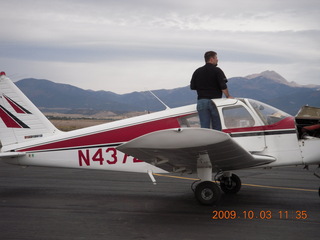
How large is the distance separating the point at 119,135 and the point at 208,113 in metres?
1.81

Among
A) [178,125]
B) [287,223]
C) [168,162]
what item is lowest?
[287,223]

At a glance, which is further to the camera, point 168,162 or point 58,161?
point 58,161

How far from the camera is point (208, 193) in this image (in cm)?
745

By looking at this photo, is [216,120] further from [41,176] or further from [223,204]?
[41,176]

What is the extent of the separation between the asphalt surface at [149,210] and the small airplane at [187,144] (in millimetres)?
626

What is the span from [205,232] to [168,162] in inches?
80.9

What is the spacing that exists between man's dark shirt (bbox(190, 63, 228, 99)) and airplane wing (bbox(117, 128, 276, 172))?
1219mm

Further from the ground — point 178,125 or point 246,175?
point 178,125

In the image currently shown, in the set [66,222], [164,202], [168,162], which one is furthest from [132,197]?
[66,222]

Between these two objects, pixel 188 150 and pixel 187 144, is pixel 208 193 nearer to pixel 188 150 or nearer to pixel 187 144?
pixel 188 150

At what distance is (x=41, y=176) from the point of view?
11.9 m

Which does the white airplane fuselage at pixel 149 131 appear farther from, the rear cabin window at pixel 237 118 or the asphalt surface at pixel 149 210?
the asphalt surface at pixel 149 210

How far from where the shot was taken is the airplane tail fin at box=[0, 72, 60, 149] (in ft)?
30.2

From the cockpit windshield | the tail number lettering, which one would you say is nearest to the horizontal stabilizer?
the tail number lettering
